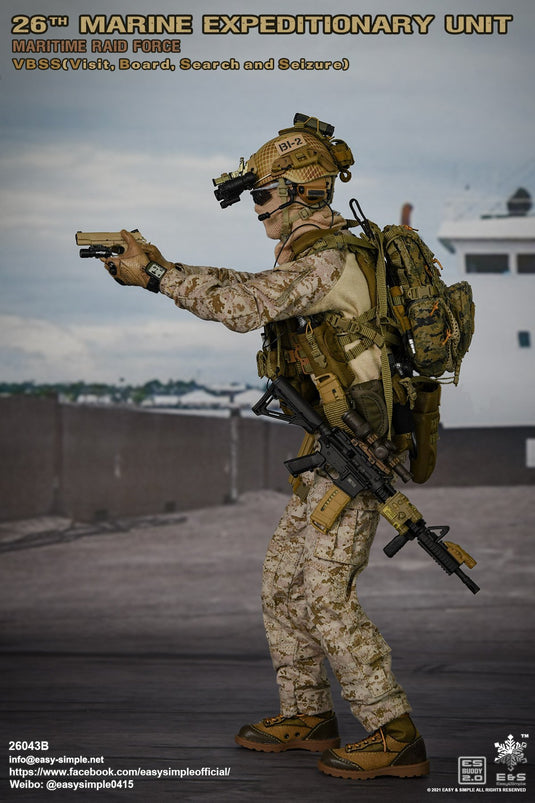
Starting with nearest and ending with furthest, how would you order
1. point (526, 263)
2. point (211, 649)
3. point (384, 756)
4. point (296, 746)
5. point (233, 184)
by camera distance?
point (384, 756), point (233, 184), point (296, 746), point (211, 649), point (526, 263)

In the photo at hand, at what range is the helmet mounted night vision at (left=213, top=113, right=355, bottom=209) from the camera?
3.60 meters

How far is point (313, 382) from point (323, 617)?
73cm

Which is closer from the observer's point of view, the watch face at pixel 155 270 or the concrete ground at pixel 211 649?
the watch face at pixel 155 270

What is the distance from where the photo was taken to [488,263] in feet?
34.7

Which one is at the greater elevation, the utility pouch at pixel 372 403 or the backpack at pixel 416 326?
the backpack at pixel 416 326

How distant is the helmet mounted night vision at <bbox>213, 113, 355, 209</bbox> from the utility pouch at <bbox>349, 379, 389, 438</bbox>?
0.60 metres

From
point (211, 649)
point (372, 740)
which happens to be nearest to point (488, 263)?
point (211, 649)

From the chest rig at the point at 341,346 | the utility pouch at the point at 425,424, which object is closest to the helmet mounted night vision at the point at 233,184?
the chest rig at the point at 341,346

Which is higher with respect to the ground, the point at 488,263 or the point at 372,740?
the point at 488,263

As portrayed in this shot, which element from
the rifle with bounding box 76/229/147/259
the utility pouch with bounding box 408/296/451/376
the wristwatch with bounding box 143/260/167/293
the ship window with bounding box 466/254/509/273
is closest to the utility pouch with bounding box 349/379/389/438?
the utility pouch with bounding box 408/296/451/376

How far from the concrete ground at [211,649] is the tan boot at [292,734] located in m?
0.05

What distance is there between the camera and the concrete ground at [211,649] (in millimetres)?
3555

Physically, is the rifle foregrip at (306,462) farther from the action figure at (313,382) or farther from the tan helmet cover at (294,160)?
the tan helmet cover at (294,160)

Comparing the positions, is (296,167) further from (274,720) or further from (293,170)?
(274,720)
